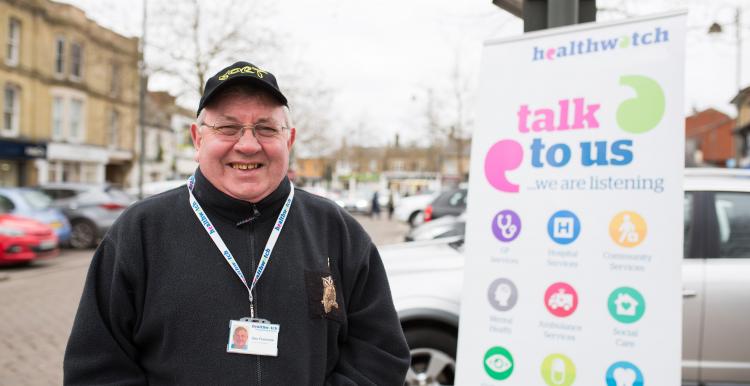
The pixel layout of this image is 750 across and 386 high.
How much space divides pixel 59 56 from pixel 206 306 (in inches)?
1170

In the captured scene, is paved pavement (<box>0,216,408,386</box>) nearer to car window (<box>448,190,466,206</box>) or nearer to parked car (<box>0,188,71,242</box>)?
parked car (<box>0,188,71,242</box>)

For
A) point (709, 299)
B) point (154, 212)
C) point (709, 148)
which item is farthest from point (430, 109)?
point (709, 148)

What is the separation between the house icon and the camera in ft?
8.19

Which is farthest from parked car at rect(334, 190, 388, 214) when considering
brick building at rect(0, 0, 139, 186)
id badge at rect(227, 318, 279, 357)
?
id badge at rect(227, 318, 279, 357)

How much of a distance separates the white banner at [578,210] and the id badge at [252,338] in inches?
54.1

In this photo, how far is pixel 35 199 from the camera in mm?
Result: 11859

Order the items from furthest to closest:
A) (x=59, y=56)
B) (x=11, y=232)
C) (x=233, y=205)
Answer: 1. (x=59, y=56)
2. (x=11, y=232)
3. (x=233, y=205)

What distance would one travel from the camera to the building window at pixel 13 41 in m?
24.1

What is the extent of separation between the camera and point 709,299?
375 centimetres

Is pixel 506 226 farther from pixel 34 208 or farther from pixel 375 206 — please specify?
pixel 375 206

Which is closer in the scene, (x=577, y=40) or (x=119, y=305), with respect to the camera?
(x=119, y=305)

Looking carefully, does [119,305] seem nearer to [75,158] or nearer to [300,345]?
[300,345]

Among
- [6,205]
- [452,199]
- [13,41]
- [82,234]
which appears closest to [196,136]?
[6,205]

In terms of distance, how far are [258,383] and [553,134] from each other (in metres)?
1.72
